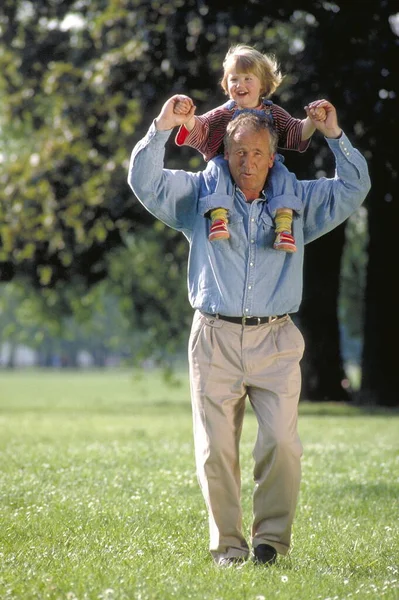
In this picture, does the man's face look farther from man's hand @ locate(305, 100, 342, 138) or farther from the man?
man's hand @ locate(305, 100, 342, 138)

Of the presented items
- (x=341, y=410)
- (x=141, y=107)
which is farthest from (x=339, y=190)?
(x=341, y=410)

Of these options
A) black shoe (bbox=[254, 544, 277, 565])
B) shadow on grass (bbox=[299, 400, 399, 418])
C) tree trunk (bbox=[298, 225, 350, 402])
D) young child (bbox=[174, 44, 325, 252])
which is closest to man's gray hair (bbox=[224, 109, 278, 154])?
young child (bbox=[174, 44, 325, 252])

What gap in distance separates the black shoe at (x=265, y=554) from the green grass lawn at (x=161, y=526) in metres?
0.11

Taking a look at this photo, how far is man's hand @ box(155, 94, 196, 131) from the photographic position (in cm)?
504

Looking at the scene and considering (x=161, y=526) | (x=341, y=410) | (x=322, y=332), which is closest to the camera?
(x=161, y=526)

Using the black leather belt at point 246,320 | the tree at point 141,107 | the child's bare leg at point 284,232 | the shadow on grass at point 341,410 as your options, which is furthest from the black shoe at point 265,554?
the shadow on grass at point 341,410

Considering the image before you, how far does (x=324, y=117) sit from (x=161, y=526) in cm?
275

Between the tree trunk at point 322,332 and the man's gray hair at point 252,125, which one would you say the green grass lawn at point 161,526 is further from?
the tree trunk at point 322,332

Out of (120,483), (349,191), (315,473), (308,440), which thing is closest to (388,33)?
(308,440)

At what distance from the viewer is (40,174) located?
68.0ft

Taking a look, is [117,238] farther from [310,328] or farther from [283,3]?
[283,3]

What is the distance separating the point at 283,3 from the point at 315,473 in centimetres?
869

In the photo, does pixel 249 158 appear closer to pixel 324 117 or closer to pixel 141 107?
pixel 324 117

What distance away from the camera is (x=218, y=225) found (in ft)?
16.5
